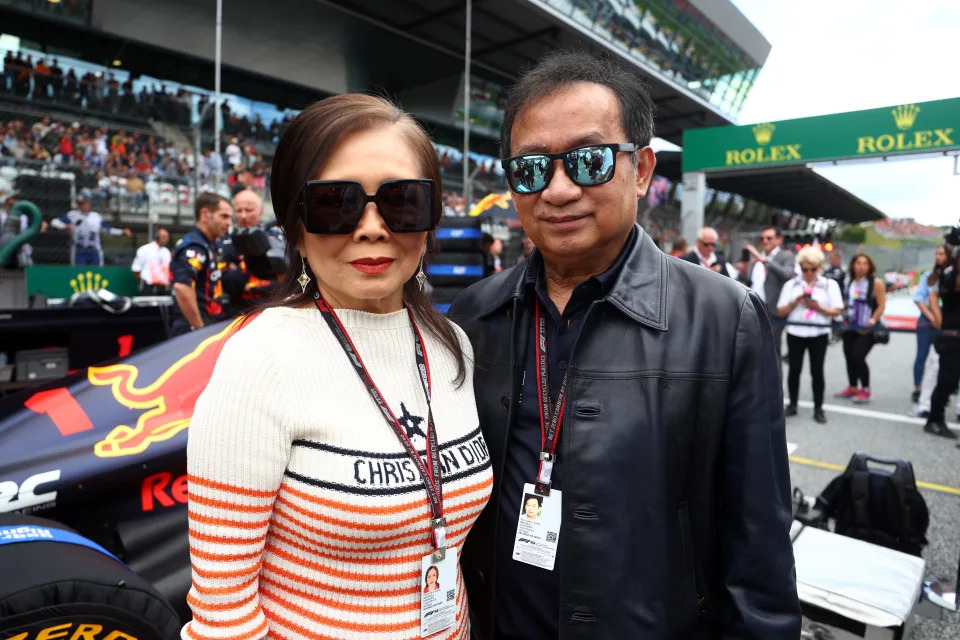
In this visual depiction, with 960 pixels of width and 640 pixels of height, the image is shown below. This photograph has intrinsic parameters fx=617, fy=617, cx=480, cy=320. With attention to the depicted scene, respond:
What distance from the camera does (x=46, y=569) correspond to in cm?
134

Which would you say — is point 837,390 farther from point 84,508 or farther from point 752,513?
point 84,508

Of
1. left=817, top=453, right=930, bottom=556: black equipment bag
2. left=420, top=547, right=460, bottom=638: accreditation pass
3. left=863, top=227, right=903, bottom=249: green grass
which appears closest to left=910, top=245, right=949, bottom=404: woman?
Result: left=817, top=453, right=930, bottom=556: black equipment bag

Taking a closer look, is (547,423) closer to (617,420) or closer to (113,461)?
→ (617,420)

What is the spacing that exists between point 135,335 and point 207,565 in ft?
13.2

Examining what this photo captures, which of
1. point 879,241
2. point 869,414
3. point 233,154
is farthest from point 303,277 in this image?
point 879,241

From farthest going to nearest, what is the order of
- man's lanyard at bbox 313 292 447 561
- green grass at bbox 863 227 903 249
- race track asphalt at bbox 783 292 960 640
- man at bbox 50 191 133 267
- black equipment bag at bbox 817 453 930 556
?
green grass at bbox 863 227 903 249
man at bbox 50 191 133 267
race track asphalt at bbox 783 292 960 640
black equipment bag at bbox 817 453 930 556
man's lanyard at bbox 313 292 447 561

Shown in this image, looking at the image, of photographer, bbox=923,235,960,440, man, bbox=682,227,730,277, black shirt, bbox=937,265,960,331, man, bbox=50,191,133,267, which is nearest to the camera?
photographer, bbox=923,235,960,440

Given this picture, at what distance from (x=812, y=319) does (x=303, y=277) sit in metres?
6.63

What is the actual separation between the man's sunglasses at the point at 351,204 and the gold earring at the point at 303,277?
0.12 m

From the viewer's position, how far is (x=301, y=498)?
3.51 feet

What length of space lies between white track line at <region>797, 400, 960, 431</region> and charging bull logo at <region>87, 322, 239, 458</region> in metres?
6.82

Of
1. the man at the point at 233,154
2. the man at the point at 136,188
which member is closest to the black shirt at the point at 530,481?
the man at the point at 136,188

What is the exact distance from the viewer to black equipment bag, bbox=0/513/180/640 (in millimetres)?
1273

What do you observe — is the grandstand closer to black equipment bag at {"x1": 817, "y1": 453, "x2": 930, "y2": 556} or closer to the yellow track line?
the yellow track line
